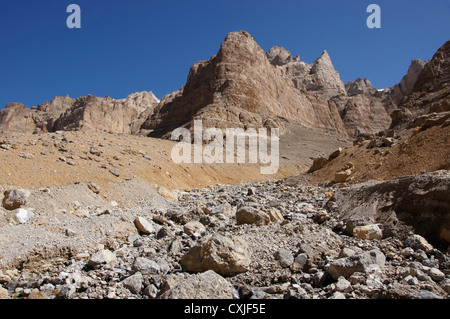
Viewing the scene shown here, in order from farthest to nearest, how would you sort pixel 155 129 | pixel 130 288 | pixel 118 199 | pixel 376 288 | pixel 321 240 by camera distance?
1. pixel 155 129
2. pixel 118 199
3. pixel 321 240
4. pixel 130 288
5. pixel 376 288

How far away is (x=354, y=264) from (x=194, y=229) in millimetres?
3757

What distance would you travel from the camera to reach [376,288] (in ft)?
11.8

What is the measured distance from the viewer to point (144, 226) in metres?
7.33

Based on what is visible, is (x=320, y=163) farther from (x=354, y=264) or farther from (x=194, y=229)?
(x=354, y=264)

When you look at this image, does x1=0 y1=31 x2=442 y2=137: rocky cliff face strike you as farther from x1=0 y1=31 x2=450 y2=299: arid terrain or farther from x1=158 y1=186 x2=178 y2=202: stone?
x1=158 y1=186 x2=178 y2=202: stone

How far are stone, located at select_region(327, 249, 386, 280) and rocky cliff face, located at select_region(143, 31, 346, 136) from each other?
36005mm

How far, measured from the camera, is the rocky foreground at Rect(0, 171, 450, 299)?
3.86m

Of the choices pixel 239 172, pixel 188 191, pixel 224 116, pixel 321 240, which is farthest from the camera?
pixel 224 116

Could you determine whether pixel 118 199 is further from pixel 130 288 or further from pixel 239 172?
pixel 239 172

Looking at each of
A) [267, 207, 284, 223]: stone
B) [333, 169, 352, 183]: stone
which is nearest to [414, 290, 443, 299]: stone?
[267, 207, 284, 223]: stone

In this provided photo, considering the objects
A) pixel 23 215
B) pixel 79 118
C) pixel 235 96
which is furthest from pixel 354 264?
pixel 79 118

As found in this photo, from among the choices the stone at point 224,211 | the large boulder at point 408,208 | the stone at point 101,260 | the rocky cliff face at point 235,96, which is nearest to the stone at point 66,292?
the stone at point 101,260
